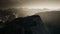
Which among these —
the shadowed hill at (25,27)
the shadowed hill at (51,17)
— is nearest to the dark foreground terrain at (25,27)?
the shadowed hill at (25,27)

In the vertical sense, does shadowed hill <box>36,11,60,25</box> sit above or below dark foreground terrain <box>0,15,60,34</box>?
above

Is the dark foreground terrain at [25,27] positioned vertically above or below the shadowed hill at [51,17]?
below

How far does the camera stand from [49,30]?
1.01 metres

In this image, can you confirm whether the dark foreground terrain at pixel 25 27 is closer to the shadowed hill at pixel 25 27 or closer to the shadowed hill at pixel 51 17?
the shadowed hill at pixel 25 27

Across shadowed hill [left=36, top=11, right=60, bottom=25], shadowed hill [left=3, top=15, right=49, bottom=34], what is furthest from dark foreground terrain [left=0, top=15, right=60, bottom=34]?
shadowed hill [left=36, top=11, right=60, bottom=25]

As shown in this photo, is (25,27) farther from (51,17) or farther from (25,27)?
(51,17)

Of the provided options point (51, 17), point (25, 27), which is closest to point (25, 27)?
point (25, 27)

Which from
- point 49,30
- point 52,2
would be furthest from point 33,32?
point 52,2

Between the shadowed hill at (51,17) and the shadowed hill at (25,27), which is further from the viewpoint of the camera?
the shadowed hill at (51,17)

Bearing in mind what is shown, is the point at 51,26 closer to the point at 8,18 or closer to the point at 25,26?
the point at 25,26

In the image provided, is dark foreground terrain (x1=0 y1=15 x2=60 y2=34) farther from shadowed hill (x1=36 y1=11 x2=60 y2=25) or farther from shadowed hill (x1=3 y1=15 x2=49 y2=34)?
shadowed hill (x1=36 y1=11 x2=60 y2=25)

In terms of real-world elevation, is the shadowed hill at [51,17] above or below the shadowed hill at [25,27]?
above

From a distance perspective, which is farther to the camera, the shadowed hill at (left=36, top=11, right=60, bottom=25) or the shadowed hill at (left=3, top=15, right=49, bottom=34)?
the shadowed hill at (left=36, top=11, right=60, bottom=25)

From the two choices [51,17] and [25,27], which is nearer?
[25,27]
